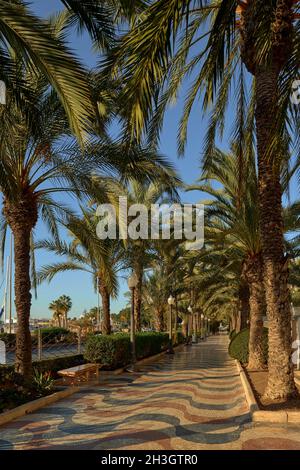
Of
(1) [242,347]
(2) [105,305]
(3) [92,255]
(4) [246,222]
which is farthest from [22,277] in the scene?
(1) [242,347]

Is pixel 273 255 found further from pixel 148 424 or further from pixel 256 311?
pixel 256 311

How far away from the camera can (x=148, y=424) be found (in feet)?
23.4

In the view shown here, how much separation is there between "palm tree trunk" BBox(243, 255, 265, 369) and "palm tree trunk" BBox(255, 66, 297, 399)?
256 inches

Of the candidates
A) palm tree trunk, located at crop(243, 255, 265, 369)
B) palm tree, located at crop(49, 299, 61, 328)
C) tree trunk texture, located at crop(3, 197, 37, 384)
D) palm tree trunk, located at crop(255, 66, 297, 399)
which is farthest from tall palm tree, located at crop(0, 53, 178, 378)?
palm tree, located at crop(49, 299, 61, 328)

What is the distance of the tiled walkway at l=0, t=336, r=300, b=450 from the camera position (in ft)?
20.1

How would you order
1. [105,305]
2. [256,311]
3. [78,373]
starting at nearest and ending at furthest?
[78,373] → [256,311] → [105,305]

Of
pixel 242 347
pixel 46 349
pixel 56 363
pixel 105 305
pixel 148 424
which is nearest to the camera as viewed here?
pixel 148 424

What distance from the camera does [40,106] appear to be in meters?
10.4

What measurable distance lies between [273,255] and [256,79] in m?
3.44

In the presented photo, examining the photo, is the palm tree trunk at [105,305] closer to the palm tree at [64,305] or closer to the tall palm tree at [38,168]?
the tall palm tree at [38,168]

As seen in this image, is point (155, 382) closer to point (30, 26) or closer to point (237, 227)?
point (237, 227)

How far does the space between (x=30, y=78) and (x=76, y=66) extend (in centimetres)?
493

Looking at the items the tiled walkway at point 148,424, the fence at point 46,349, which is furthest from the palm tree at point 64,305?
the tiled walkway at point 148,424
